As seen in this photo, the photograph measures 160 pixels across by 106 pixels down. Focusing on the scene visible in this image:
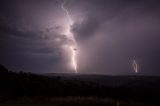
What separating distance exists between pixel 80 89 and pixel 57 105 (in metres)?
16.0

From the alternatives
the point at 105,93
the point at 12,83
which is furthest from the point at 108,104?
the point at 12,83

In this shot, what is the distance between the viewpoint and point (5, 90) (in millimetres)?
32094

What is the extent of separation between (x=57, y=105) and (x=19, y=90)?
515 inches

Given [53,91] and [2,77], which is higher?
[2,77]

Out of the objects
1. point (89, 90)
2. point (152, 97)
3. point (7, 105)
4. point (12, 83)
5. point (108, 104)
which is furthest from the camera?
point (89, 90)

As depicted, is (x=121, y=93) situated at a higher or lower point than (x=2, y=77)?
lower

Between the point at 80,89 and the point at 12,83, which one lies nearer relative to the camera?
the point at 12,83

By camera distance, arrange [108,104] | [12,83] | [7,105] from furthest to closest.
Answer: [12,83] → [108,104] → [7,105]

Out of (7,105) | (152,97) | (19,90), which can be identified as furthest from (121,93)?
(7,105)

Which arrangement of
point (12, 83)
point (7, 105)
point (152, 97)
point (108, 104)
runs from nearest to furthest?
point (7, 105)
point (108, 104)
point (152, 97)
point (12, 83)

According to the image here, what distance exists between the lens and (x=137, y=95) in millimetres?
32719

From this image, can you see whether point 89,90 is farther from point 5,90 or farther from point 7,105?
point 7,105

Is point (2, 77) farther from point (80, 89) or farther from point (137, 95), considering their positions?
point (137, 95)

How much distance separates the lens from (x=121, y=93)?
34.3m
